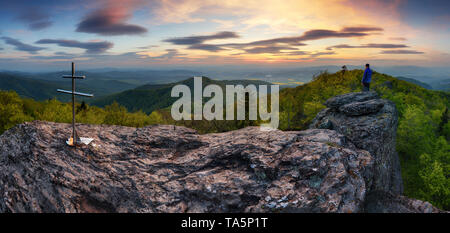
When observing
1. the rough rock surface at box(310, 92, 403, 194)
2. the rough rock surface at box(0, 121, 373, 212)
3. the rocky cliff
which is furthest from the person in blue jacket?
the rough rock surface at box(0, 121, 373, 212)

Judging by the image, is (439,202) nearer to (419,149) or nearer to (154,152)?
(419,149)

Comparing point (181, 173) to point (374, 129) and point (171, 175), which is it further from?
point (374, 129)

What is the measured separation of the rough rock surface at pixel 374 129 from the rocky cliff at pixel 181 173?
4.41m

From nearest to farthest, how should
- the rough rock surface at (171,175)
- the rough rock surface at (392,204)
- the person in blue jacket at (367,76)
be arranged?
the rough rock surface at (171,175) < the rough rock surface at (392,204) < the person in blue jacket at (367,76)

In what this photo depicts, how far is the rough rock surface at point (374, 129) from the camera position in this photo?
18866mm

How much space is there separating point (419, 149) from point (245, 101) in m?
50.8

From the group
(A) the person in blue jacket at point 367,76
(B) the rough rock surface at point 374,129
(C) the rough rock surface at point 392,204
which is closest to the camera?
(C) the rough rock surface at point 392,204

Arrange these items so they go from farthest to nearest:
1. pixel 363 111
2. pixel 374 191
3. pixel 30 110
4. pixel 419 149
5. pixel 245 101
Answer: pixel 245 101, pixel 30 110, pixel 419 149, pixel 363 111, pixel 374 191

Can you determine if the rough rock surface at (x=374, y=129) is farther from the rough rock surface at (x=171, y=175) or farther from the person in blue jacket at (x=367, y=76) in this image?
the person in blue jacket at (x=367, y=76)

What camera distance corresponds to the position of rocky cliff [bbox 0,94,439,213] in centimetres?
1059

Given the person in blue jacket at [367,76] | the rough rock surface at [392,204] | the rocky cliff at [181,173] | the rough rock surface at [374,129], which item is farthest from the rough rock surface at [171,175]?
the person in blue jacket at [367,76]

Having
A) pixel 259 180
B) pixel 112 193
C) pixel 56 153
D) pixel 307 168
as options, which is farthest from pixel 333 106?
pixel 56 153

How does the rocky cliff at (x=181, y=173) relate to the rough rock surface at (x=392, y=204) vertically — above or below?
above
